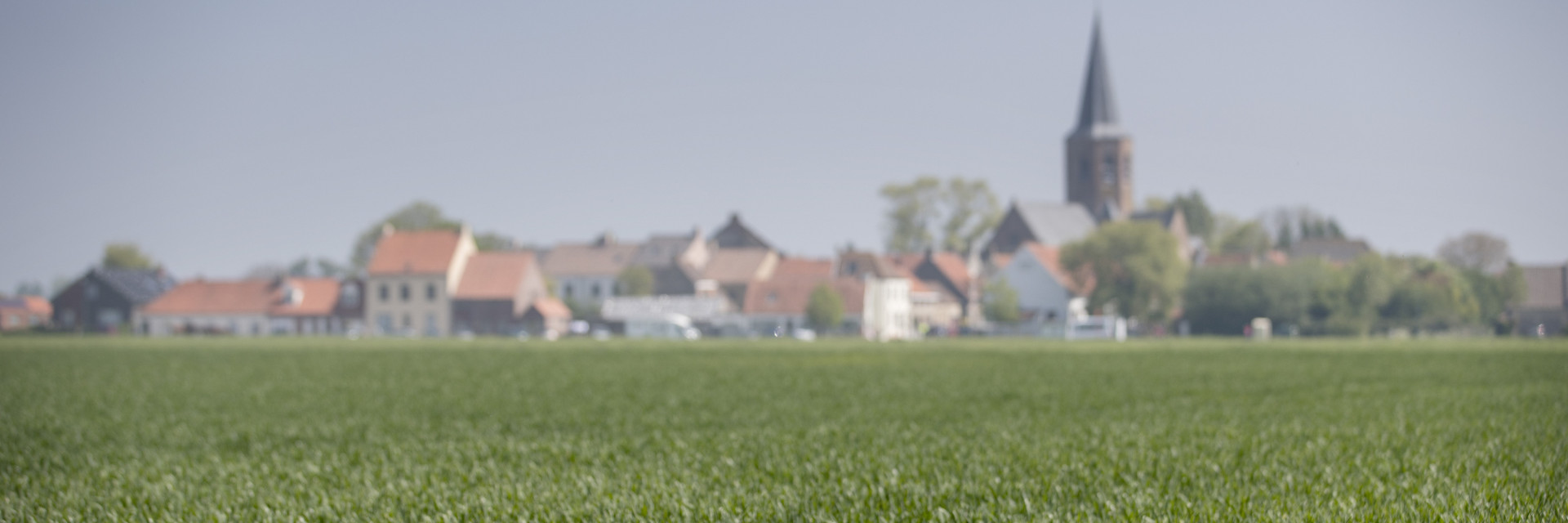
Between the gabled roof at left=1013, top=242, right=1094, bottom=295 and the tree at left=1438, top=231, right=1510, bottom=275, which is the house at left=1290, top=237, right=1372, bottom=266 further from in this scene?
the tree at left=1438, top=231, right=1510, bottom=275

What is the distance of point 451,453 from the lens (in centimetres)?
1425

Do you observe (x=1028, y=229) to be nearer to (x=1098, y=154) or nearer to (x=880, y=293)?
(x=1098, y=154)

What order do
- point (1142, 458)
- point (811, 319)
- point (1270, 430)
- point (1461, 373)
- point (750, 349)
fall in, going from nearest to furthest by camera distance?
1. point (1142, 458)
2. point (1270, 430)
3. point (1461, 373)
4. point (750, 349)
5. point (811, 319)

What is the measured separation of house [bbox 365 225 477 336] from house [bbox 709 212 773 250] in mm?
47161

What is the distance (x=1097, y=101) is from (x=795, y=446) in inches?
6258

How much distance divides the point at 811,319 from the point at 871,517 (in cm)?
8382

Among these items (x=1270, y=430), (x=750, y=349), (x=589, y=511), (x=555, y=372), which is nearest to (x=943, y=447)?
(x=1270, y=430)

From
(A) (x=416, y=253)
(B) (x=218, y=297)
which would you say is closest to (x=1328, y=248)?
(A) (x=416, y=253)

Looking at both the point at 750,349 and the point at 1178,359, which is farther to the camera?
the point at 750,349

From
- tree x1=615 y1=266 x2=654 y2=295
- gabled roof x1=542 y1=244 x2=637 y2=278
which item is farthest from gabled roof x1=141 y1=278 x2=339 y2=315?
gabled roof x1=542 y1=244 x2=637 y2=278

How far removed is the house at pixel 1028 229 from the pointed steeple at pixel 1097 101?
437 inches

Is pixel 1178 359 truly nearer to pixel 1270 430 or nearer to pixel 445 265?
pixel 1270 430

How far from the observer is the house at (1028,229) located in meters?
159

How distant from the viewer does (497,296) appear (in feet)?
362
